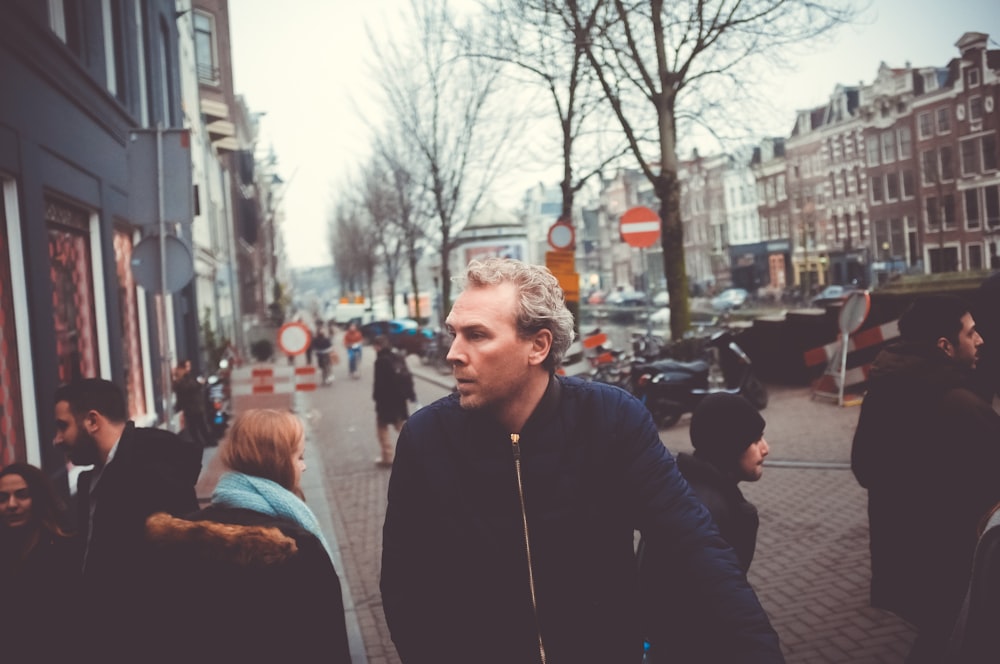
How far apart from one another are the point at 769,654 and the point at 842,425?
1121 centimetres

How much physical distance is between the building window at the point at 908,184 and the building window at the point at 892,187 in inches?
21.4

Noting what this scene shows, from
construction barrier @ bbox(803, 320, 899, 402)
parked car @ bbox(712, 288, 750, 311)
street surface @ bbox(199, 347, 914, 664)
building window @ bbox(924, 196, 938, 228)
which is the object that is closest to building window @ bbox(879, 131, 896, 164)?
building window @ bbox(924, 196, 938, 228)

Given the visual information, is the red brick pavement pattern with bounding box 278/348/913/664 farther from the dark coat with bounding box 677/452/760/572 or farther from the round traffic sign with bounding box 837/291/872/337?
the dark coat with bounding box 677/452/760/572

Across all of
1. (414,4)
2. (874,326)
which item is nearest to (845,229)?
(414,4)

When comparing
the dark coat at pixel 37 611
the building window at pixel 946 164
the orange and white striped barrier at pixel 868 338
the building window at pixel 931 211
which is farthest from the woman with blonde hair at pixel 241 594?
the building window at pixel 931 211

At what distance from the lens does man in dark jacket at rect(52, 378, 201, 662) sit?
249cm

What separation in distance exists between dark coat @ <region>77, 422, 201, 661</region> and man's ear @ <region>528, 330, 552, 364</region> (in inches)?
47.7

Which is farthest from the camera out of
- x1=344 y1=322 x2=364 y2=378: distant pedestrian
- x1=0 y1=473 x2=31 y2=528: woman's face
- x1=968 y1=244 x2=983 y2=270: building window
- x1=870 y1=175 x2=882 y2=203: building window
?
x1=870 y1=175 x2=882 y2=203: building window

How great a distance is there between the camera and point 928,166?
37.8 metres

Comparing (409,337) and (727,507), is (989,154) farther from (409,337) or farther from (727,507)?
(727,507)

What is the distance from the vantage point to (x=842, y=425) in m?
12.4

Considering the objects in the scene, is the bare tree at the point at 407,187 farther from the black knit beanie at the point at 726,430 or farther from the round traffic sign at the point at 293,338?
the black knit beanie at the point at 726,430

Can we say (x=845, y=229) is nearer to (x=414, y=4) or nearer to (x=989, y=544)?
(x=414, y=4)

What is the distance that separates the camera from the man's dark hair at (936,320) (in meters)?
3.85
